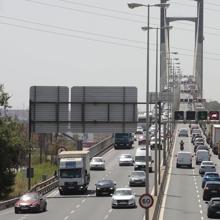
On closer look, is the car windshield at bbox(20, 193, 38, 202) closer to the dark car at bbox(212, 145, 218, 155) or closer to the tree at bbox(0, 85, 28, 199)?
the tree at bbox(0, 85, 28, 199)

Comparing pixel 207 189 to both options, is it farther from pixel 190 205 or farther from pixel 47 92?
pixel 47 92

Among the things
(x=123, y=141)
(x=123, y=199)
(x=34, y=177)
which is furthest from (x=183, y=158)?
(x=123, y=199)

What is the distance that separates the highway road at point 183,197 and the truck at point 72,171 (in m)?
6.05

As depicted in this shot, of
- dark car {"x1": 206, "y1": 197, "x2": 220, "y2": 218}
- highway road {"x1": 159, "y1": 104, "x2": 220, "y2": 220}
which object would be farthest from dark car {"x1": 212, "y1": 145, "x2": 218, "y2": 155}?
dark car {"x1": 206, "y1": 197, "x2": 220, "y2": 218}

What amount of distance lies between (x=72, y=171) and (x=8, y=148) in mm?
6428

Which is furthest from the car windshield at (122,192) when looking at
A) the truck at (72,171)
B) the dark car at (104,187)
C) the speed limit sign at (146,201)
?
the speed limit sign at (146,201)

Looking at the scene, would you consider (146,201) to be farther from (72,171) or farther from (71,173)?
(71,173)

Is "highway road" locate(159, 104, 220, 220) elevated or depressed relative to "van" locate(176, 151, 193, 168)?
depressed

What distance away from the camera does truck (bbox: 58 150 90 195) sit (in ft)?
186

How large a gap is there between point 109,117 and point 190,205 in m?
10.4

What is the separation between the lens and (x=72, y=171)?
186 feet

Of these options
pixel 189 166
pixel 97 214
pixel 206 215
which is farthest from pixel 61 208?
pixel 189 166

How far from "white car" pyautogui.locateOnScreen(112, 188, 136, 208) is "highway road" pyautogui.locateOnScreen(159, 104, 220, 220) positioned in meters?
1.83

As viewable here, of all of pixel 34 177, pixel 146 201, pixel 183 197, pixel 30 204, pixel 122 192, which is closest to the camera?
pixel 146 201
